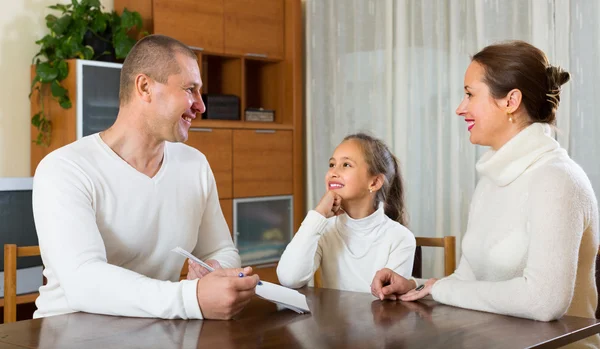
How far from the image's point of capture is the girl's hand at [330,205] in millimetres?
2338

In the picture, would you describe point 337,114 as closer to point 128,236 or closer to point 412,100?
point 412,100

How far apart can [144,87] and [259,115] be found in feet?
8.96

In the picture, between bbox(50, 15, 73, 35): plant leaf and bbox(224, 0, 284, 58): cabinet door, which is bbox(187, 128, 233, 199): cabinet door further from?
bbox(50, 15, 73, 35): plant leaf

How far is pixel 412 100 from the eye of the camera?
4.54m

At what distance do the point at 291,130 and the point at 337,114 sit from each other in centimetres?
33

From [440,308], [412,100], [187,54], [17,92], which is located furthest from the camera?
[412,100]

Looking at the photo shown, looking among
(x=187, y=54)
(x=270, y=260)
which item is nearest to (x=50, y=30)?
(x=270, y=260)

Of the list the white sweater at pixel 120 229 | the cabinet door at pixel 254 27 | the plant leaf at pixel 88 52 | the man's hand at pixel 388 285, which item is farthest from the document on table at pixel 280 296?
the cabinet door at pixel 254 27

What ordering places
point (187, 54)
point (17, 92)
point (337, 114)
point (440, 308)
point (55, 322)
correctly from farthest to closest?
point (337, 114) < point (17, 92) < point (187, 54) < point (440, 308) < point (55, 322)

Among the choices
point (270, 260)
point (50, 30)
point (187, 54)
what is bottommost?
point (270, 260)

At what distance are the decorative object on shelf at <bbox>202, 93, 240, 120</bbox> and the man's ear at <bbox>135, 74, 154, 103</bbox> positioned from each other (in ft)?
7.79

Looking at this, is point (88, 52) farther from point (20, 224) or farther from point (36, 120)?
point (20, 224)

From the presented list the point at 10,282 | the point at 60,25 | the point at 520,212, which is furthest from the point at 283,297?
the point at 60,25

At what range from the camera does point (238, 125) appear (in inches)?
181
